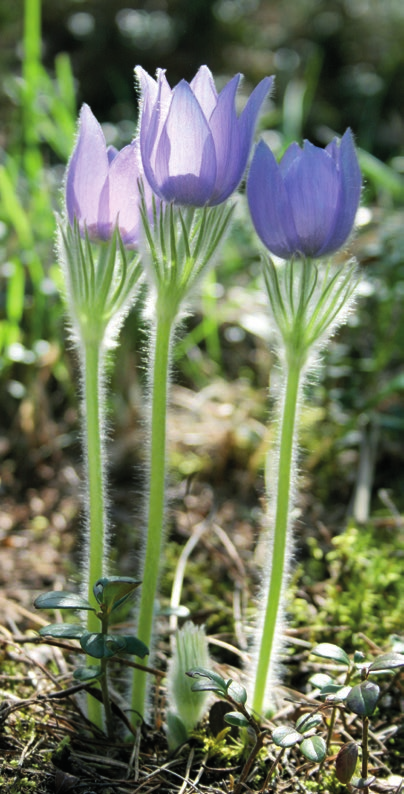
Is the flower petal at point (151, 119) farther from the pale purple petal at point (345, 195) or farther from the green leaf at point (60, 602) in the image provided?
the green leaf at point (60, 602)

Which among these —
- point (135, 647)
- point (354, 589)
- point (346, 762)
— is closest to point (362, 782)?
point (346, 762)

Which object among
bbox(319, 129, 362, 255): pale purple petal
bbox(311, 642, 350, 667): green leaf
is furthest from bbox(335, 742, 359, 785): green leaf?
bbox(319, 129, 362, 255): pale purple petal

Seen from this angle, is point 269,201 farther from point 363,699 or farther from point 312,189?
point 363,699

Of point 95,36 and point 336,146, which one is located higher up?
point 95,36

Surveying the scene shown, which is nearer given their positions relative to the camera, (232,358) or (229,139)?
(229,139)

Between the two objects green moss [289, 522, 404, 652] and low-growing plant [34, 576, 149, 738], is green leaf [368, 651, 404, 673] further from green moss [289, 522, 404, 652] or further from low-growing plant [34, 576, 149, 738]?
green moss [289, 522, 404, 652]

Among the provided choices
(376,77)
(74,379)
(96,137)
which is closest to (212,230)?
(96,137)

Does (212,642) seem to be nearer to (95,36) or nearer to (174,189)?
Answer: (174,189)
